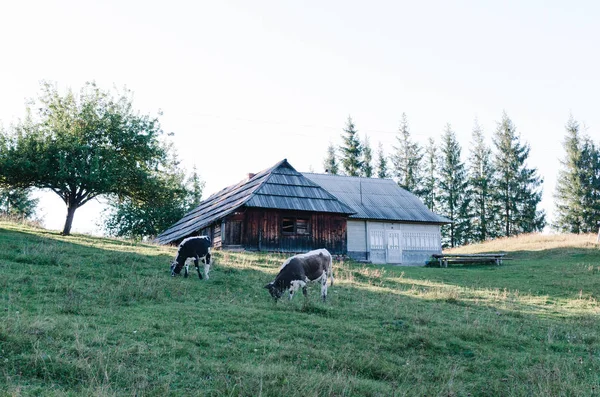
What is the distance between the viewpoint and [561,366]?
9.96 metres

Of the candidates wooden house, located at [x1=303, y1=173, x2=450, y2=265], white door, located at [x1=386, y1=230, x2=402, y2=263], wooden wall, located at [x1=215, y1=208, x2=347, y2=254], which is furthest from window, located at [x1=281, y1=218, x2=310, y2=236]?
white door, located at [x1=386, y1=230, x2=402, y2=263]

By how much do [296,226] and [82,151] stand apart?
14012mm

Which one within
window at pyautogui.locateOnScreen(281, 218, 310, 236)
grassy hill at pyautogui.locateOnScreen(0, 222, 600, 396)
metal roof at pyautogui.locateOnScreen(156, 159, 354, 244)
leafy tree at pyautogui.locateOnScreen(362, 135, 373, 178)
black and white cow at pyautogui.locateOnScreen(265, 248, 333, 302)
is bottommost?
grassy hill at pyautogui.locateOnScreen(0, 222, 600, 396)

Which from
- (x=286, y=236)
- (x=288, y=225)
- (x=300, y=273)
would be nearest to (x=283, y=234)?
(x=286, y=236)

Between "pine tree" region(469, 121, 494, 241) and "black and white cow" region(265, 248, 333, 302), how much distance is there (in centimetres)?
4120

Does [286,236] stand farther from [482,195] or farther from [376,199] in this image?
[482,195]

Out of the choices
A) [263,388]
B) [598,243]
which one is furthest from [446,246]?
[263,388]

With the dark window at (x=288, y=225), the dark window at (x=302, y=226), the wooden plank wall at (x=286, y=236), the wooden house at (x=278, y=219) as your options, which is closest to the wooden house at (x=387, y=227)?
the wooden plank wall at (x=286, y=236)

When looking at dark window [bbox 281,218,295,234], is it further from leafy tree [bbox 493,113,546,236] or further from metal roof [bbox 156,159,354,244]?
leafy tree [bbox 493,113,546,236]

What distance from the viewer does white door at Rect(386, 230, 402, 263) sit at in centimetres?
3619

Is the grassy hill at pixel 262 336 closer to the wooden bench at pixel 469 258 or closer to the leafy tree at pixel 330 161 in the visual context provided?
the wooden bench at pixel 469 258

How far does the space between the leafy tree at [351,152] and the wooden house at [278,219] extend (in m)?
24.7

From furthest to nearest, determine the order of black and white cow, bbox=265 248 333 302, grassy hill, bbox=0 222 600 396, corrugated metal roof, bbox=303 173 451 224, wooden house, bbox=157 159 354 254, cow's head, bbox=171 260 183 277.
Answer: corrugated metal roof, bbox=303 173 451 224 → wooden house, bbox=157 159 354 254 → cow's head, bbox=171 260 183 277 → black and white cow, bbox=265 248 333 302 → grassy hill, bbox=0 222 600 396

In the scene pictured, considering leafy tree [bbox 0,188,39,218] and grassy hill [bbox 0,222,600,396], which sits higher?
leafy tree [bbox 0,188,39,218]
